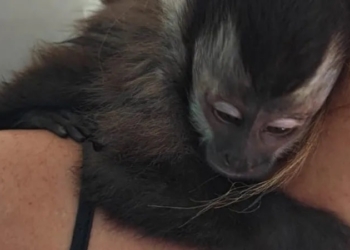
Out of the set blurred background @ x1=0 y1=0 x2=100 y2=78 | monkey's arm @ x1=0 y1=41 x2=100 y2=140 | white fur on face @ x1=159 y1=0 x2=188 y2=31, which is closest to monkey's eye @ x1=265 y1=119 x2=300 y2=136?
white fur on face @ x1=159 y1=0 x2=188 y2=31

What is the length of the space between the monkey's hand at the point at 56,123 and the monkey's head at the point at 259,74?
0.19 meters

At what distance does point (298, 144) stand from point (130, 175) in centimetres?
26

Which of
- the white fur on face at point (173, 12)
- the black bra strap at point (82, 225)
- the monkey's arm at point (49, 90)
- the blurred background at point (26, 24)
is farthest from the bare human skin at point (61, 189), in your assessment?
the blurred background at point (26, 24)

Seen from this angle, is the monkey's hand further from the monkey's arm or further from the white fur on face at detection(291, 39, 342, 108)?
the white fur on face at detection(291, 39, 342, 108)

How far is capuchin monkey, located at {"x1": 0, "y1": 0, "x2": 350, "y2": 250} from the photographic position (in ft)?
3.12

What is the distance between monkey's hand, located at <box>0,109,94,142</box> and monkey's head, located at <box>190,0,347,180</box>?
0.19 meters

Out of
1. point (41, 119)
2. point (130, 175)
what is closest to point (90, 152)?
point (130, 175)

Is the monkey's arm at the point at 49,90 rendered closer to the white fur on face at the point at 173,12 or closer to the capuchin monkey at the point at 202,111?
the capuchin monkey at the point at 202,111

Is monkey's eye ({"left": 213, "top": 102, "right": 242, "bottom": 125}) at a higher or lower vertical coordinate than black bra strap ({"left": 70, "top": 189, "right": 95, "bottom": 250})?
higher

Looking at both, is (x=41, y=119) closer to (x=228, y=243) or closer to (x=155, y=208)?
(x=155, y=208)

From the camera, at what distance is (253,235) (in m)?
0.99

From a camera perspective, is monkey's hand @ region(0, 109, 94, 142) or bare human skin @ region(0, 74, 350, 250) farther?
monkey's hand @ region(0, 109, 94, 142)

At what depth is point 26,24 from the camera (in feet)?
6.74

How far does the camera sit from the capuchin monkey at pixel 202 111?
0.95 m
